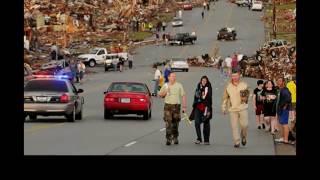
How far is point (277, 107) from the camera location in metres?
22.4

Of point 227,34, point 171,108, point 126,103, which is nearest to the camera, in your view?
point 171,108

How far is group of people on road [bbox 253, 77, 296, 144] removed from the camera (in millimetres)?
22078

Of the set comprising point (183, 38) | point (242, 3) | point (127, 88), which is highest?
point (242, 3)

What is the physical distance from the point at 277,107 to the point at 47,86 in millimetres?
9775

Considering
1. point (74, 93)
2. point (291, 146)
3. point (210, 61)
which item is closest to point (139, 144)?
point (291, 146)

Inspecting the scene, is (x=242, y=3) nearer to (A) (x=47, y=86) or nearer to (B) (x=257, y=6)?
(B) (x=257, y=6)

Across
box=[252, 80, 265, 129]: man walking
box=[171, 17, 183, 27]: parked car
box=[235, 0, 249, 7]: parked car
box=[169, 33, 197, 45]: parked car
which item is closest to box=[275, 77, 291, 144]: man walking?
box=[252, 80, 265, 129]: man walking

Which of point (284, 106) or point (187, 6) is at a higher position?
point (187, 6)

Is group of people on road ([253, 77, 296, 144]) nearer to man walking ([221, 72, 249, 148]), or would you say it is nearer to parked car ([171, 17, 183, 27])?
man walking ([221, 72, 249, 148])

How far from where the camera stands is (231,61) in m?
66.1

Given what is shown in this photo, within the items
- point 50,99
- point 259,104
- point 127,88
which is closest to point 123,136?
point 259,104

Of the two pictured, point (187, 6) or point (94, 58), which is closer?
point (94, 58)
